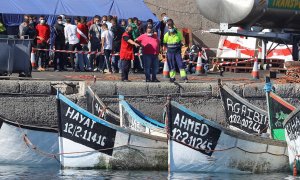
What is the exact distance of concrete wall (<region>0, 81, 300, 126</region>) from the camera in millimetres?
21859

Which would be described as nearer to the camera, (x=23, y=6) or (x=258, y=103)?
(x=258, y=103)

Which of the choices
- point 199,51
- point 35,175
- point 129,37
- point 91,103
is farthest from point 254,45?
point 35,175

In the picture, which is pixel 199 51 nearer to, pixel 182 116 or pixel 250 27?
pixel 250 27

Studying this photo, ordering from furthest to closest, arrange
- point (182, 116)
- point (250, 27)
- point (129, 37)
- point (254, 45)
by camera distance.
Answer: point (254, 45) → point (250, 27) → point (129, 37) → point (182, 116)

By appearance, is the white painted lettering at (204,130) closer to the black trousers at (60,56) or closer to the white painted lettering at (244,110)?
the white painted lettering at (244,110)

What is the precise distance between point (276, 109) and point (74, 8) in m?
15.7

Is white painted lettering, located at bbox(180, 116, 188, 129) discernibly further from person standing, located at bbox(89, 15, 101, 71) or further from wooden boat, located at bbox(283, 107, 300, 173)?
person standing, located at bbox(89, 15, 101, 71)

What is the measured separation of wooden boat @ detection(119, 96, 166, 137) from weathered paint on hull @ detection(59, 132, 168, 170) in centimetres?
65

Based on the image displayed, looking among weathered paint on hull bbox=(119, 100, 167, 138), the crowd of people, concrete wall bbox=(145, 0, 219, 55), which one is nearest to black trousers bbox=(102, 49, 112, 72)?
the crowd of people

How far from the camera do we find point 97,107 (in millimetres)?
21812

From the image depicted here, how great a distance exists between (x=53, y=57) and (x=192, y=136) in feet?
42.8

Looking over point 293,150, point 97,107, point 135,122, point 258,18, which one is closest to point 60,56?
point 258,18

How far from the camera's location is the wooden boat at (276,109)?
67.3ft

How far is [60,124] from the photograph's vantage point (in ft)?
65.1
